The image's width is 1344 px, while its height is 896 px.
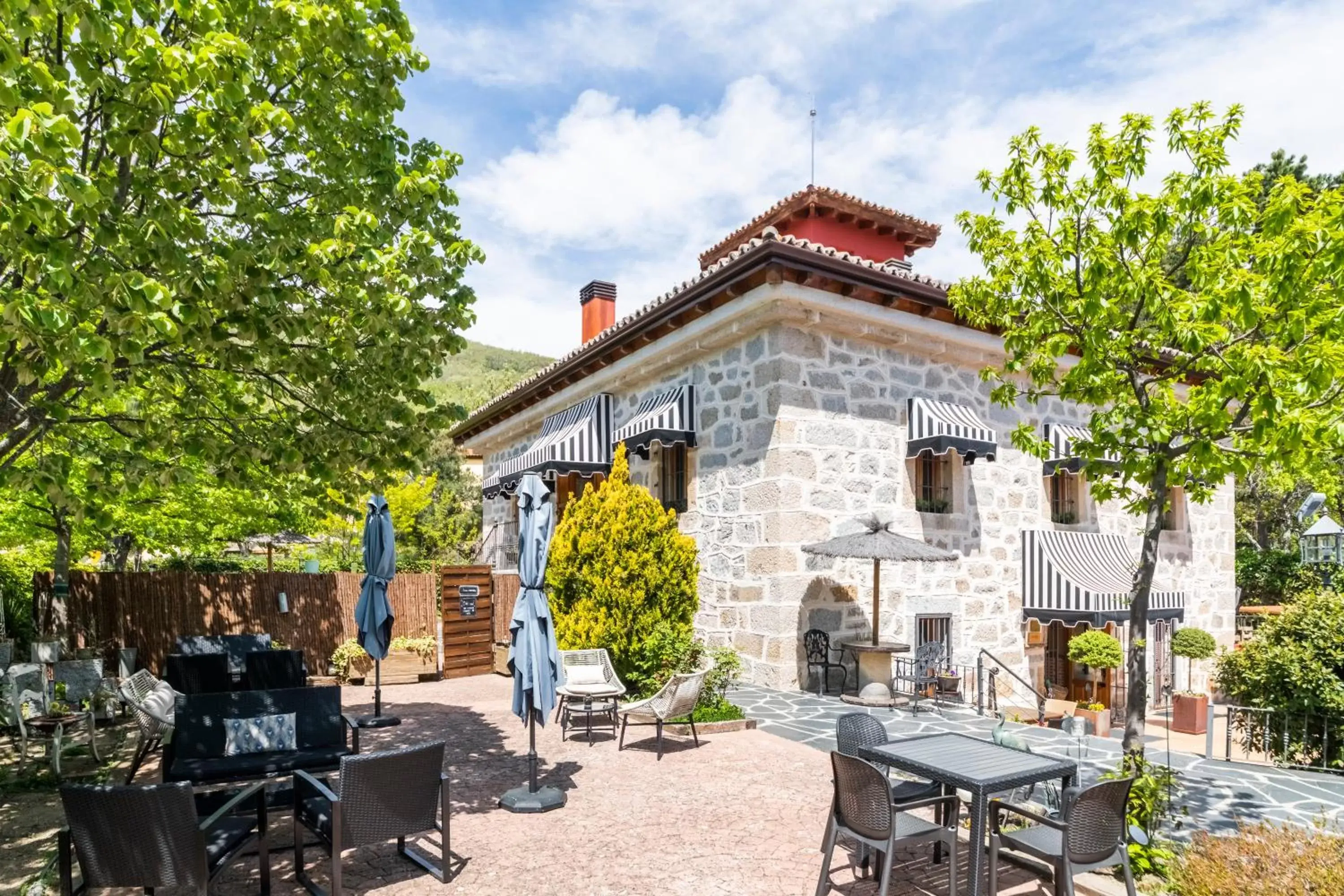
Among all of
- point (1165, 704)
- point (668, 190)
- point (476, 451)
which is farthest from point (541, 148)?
point (1165, 704)

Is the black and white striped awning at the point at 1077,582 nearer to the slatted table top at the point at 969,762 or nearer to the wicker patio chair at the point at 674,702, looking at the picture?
the wicker patio chair at the point at 674,702

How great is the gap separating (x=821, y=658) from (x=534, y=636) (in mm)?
6173

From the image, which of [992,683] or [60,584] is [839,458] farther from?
[60,584]

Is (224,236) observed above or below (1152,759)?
above

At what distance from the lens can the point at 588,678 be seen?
10.4 m

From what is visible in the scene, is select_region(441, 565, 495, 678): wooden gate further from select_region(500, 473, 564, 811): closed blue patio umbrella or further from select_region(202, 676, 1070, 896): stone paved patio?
select_region(500, 473, 564, 811): closed blue patio umbrella

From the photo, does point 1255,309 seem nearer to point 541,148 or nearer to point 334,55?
point 334,55

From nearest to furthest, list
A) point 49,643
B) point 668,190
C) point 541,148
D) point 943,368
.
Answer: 1. point 49,643
2. point 541,148
3. point 943,368
4. point 668,190

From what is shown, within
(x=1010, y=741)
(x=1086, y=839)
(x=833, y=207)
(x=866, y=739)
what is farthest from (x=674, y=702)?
(x=833, y=207)

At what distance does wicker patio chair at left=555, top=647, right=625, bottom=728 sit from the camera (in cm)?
993

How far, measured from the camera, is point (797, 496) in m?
12.1

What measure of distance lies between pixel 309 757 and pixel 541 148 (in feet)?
32.4

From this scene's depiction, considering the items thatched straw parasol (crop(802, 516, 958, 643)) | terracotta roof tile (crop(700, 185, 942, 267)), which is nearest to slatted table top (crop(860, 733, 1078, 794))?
thatched straw parasol (crop(802, 516, 958, 643))

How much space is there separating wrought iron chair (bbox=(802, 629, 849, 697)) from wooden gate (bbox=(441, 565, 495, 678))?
→ 679 cm
